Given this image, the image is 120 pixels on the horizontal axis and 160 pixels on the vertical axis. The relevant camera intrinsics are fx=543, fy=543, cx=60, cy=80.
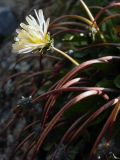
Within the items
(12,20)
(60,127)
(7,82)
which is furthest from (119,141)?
(12,20)

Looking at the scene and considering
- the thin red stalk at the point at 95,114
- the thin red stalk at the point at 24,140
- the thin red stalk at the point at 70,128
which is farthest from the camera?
the thin red stalk at the point at 24,140

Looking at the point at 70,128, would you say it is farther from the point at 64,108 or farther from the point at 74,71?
the point at 74,71

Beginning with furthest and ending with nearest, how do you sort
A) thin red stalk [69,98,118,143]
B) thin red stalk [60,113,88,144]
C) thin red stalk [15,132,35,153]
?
thin red stalk [15,132,35,153] → thin red stalk [60,113,88,144] → thin red stalk [69,98,118,143]

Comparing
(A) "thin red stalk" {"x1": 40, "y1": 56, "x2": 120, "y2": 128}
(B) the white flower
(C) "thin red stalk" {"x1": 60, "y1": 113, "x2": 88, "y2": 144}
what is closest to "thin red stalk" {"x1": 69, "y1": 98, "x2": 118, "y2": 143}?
(C) "thin red stalk" {"x1": 60, "y1": 113, "x2": 88, "y2": 144}

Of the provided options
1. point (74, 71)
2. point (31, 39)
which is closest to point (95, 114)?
point (74, 71)

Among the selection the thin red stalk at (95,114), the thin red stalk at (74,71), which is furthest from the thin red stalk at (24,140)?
the thin red stalk at (95,114)

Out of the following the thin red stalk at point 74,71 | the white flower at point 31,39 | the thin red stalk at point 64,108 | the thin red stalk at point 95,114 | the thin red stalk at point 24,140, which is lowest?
the thin red stalk at point 24,140

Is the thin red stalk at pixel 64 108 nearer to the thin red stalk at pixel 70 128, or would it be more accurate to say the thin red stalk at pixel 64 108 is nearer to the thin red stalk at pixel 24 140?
the thin red stalk at pixel 70 128

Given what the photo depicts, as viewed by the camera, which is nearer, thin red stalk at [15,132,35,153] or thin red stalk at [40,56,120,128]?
thin red stalk at [40,56,120,128]

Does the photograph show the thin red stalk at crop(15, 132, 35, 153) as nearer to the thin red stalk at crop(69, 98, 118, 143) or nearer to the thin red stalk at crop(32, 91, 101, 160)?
the thin red stalk at crop(32, 91, 101, 160)

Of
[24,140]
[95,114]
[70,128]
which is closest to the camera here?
[95,114]

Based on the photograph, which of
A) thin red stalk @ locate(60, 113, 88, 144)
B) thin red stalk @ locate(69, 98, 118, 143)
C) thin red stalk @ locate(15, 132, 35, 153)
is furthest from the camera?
thin red stalk @ locate(15, 132, 35, 153)
